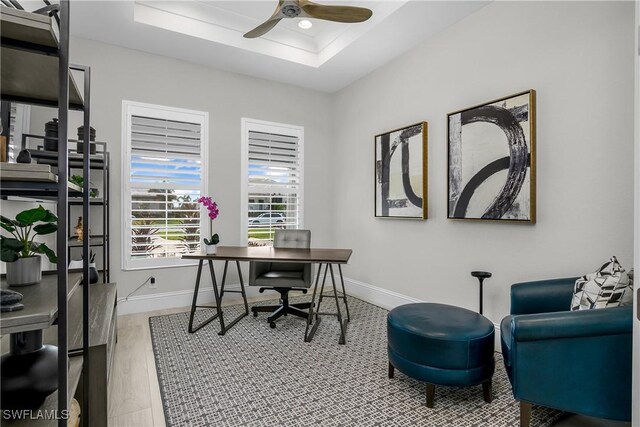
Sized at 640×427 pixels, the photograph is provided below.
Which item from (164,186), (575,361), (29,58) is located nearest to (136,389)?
(29,58)

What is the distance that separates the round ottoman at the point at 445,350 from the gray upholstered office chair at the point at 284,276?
1483 mm

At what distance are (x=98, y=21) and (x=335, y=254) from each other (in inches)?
128

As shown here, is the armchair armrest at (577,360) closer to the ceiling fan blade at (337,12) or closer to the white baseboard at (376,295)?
the white baseboard at (376,295)

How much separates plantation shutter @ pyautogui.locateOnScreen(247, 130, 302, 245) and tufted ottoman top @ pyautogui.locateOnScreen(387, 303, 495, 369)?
2.78 meters

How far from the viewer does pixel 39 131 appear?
3.25 metres

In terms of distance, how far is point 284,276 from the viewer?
3518 mm

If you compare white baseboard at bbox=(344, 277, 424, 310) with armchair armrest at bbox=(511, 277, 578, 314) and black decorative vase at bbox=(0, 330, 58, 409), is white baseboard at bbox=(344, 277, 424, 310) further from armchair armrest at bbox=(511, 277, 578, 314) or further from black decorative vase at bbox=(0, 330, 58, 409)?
black decorative vase at bbox=(0, 330, 58, 409)

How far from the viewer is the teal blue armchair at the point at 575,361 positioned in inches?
63.0

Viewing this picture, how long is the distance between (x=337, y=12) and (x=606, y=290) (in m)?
2.57

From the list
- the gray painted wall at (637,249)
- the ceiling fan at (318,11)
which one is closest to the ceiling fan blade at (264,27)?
the ceiling fan at (318,11)

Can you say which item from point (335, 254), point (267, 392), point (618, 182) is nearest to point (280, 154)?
point (335, 254)

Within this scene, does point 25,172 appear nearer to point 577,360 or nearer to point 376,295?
point 577,360

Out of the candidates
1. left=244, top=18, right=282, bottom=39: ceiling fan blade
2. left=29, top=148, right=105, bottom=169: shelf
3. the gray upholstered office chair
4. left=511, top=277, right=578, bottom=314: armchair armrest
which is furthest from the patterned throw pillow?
left=29, top=148, right=105, bottom=169: shelf

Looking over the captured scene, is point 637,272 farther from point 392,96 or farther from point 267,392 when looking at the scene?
point 392,96
